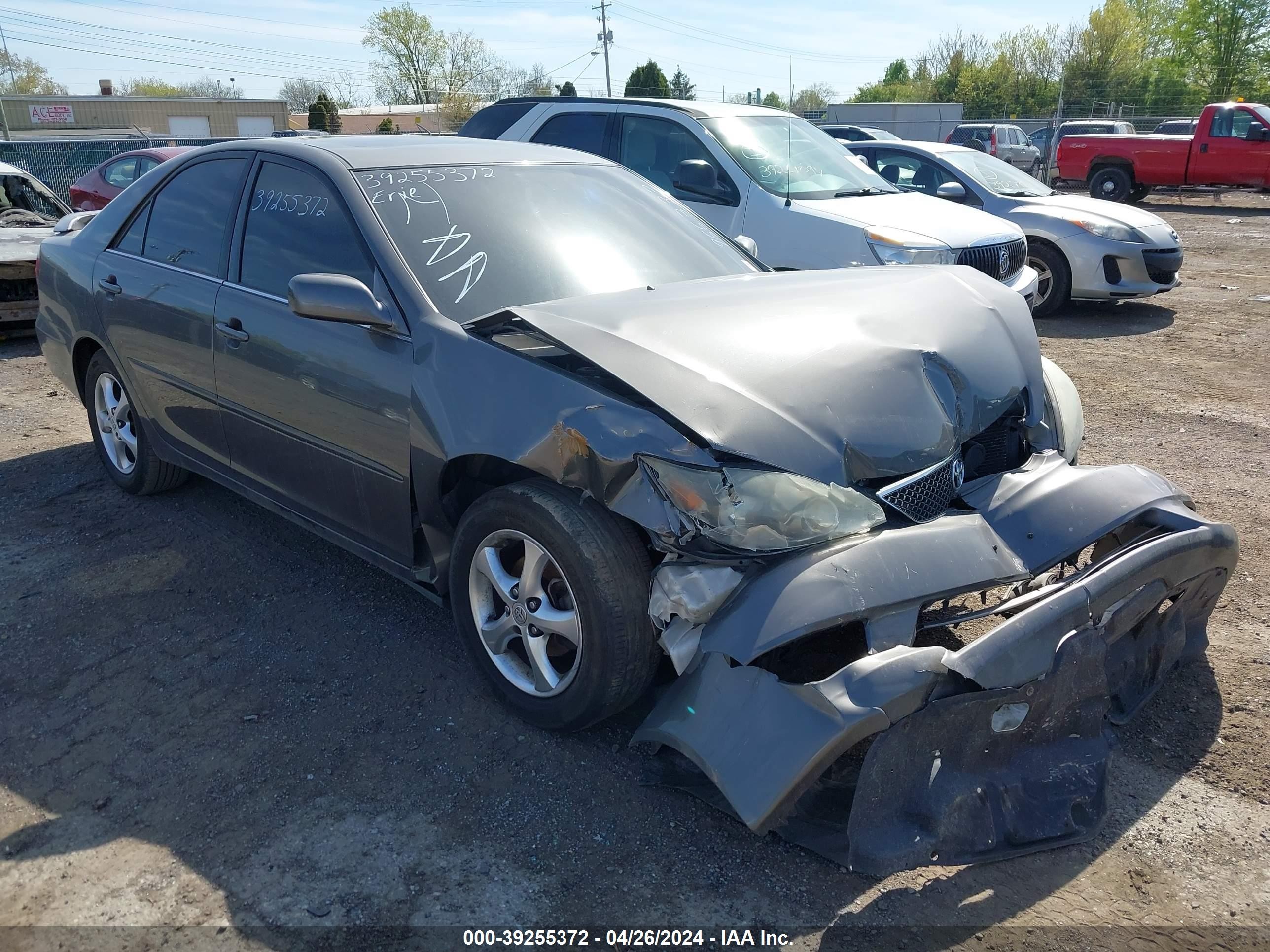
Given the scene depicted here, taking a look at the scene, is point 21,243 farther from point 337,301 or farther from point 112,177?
point 337,301

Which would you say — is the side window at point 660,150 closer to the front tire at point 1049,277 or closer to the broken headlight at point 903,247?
the broken headlight at point 903,247

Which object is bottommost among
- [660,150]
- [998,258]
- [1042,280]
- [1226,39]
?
[1042,280]

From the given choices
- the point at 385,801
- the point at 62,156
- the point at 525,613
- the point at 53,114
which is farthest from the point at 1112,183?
the point at 53,114

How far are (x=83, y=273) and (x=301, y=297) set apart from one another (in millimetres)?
2404

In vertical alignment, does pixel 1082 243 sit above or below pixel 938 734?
above

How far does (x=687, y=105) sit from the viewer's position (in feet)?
25.6

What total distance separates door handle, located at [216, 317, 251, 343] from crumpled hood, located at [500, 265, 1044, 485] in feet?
4.48

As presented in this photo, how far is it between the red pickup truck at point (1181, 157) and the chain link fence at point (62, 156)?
18.7 meters

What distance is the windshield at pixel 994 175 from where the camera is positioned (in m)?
10.3

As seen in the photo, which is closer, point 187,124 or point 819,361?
point 819,361

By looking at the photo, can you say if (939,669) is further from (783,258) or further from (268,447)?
(783,258)

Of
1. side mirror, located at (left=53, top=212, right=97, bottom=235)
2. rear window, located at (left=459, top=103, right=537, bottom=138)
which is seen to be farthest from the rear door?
rear window, located at (left=459, top=103, right=537, bottom=138)

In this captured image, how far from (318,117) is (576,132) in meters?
36.5

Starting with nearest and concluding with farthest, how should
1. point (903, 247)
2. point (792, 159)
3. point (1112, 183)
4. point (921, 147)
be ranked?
1. point (903, 247)
2. point (792, 159)
3. point (921, 147)
4. point (1112, 183)
